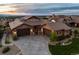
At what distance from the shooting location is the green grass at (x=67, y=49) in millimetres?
2066

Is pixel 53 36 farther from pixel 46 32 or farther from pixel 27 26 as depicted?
pixel 27 26

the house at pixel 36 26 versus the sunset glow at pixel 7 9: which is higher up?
the sunset glow at pixel 7 9

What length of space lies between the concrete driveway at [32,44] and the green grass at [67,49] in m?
0.06

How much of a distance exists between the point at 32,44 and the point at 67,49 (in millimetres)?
299

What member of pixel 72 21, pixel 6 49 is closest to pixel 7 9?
pixel 6 49

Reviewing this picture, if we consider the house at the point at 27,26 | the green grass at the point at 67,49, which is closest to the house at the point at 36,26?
the house at the point at 27,26

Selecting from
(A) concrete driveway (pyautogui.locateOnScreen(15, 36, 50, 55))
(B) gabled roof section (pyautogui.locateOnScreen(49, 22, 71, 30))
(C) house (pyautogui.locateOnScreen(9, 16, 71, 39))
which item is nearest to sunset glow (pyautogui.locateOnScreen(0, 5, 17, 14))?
(C) house (pyautogui.locateOnScreen(9, 16, 71, 39))

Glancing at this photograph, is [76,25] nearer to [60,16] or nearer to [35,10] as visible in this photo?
[60,16]

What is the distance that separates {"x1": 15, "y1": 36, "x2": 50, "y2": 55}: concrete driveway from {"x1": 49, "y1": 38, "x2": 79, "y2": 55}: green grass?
6 centimetres

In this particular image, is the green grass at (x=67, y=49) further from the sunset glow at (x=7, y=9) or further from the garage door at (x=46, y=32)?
the sunset glow at (x=7, y=9)

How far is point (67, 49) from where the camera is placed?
6.82ft

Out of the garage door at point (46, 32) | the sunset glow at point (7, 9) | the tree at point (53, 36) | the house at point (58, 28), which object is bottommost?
the tree at point (53, 36)

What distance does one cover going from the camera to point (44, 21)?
2.06 metres

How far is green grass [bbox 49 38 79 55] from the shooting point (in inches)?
81.4
